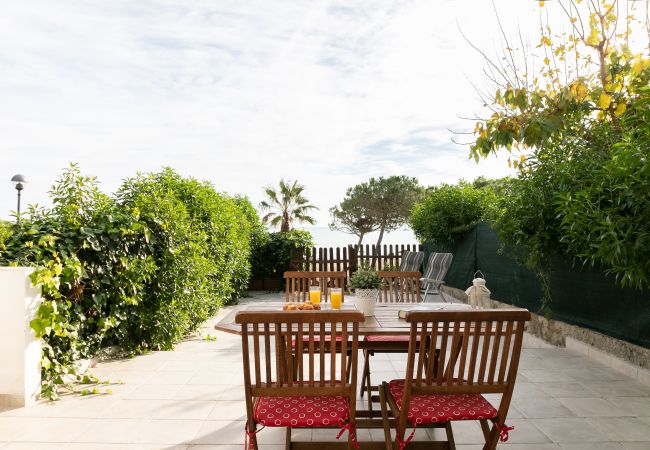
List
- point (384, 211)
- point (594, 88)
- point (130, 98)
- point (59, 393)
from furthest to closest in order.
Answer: point (384, 211), point (130, 98), point (594, 88), point (59, 393)

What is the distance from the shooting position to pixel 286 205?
20.5 metres

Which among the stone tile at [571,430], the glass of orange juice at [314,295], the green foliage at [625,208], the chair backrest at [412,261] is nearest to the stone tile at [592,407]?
the stone tile at [571,430]

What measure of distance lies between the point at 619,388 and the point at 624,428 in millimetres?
955

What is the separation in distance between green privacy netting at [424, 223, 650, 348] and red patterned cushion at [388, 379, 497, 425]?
264 centimetres

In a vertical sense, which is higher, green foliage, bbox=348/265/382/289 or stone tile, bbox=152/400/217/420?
green foliage, bbox=348/265/382/289

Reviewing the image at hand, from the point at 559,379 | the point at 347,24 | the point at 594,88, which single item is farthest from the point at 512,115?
the point at 347,24

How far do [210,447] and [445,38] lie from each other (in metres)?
5.24

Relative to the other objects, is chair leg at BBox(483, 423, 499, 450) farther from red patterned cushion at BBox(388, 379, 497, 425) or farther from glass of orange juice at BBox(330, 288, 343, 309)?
glass of orange juice at BBox(330, 288, 343, 309)

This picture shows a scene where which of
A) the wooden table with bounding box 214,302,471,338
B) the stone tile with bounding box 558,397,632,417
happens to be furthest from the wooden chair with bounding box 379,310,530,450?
the stone tile with bounding box 558,397,632,417

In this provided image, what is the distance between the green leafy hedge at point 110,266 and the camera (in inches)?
137

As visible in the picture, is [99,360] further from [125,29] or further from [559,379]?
[125,29]

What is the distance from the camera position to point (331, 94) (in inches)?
364

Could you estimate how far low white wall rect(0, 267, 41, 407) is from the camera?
10.3 ft

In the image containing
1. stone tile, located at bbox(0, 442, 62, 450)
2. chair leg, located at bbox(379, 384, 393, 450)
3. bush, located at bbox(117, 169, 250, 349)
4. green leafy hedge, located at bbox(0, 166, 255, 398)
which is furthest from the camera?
bush, located at bbox(117, 169, 250, 349)
